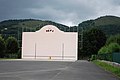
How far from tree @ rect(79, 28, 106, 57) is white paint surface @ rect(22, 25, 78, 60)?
13250 mm

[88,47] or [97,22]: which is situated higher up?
[97,22]

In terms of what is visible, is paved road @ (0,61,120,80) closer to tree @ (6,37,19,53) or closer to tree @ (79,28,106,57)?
tree @ (79,28,106,57)

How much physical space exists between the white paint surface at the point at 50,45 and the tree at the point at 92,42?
13.3m

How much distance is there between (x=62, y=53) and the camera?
96438 mm

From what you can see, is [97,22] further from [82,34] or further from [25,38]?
[25,38]

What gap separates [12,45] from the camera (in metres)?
113

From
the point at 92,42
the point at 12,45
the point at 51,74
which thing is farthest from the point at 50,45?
the point at 51,74

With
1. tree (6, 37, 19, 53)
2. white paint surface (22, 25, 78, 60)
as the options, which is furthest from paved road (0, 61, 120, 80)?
tree (6, 37, 19, 53)

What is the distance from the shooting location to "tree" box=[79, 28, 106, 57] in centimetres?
11031

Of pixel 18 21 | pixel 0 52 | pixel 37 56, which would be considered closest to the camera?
pixel 37 56

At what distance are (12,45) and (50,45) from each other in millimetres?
21217

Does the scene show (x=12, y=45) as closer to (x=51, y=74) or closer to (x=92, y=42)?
(x=92, y=42)

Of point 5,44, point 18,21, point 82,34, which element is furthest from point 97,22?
point 5,44

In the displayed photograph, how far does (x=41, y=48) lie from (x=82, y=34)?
73.7 feet
